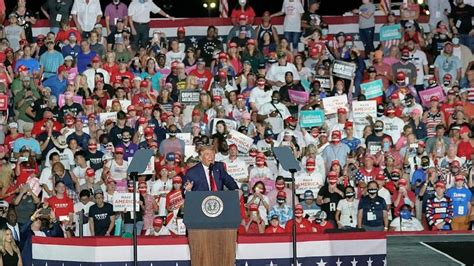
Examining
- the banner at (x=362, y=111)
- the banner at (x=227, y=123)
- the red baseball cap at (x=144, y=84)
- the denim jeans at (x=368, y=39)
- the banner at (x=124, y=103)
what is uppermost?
the denim jeans at (x=368, y=39)

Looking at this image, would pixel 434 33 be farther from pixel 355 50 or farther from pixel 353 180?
pixel 353 180

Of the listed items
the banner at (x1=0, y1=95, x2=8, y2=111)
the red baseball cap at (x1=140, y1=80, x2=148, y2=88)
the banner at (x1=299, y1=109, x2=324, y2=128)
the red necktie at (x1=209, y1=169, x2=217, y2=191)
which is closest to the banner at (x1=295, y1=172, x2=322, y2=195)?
the banner at (x1=299, y1=109, x2=324, y2=128)

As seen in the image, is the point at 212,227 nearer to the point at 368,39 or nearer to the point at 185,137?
the point at 185,137

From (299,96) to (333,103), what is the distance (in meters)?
1.06

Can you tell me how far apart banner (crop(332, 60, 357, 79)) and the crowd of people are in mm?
26

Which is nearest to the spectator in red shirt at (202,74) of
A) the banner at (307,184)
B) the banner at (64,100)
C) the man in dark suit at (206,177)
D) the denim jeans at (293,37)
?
the banner at (64,100)

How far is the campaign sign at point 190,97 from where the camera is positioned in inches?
1033

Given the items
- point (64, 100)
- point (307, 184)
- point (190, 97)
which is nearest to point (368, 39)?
point (190, 97)

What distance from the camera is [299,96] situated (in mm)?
26484

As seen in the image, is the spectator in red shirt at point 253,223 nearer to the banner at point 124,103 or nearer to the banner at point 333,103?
the banner at point 333,103

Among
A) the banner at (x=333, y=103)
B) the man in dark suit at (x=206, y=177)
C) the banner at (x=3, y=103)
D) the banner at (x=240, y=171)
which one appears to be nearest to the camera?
the man in dark suit at (x=206, y=177)

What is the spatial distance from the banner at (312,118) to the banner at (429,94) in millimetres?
2522

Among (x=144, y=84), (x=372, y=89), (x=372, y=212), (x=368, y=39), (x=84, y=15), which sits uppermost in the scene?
(x=84, y=15)

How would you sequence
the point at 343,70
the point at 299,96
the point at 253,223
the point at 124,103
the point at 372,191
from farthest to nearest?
the point at 343,70
the point at 299,96
the point at 124,103
the point at 372,191
the point at 253,223
